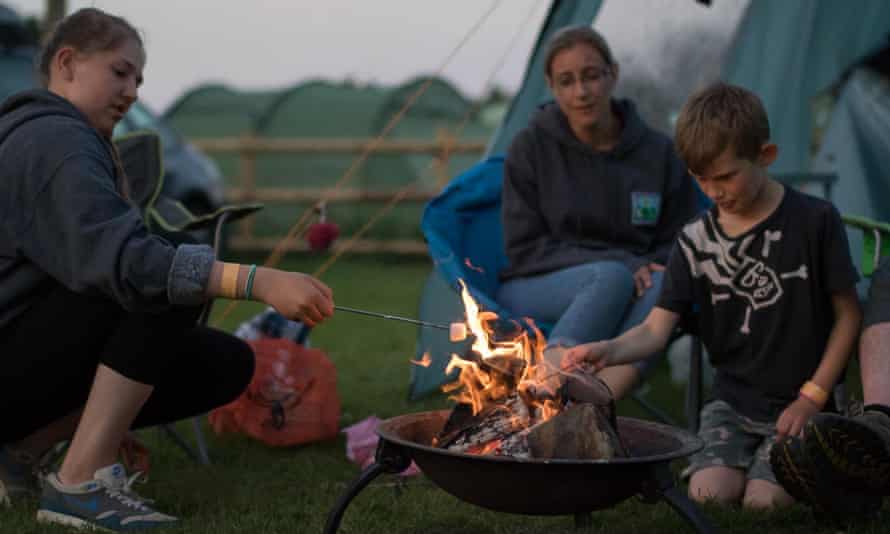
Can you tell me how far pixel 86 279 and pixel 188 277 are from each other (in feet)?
0.71

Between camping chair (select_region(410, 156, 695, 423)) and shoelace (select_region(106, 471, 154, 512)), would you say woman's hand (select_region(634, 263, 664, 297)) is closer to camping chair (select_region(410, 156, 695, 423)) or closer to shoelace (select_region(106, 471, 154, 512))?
camping chair (select_region(410, 156, 695, 423))

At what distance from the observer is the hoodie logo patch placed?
11.9 feet

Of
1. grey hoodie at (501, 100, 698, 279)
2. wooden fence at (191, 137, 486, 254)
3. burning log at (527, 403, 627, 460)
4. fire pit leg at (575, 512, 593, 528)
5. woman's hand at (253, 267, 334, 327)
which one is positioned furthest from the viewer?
wooden fence at (191, 137, 486, 254)

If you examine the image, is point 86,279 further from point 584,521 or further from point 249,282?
point 584,521

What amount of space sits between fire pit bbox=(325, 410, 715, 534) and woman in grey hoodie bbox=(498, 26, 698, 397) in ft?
4.42

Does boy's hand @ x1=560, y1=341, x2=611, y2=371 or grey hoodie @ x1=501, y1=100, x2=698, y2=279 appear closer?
boy's hand @ x1=560, y1=341, x2=611, y2=371

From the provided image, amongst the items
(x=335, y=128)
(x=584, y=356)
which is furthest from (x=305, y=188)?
(x=584, y=356)

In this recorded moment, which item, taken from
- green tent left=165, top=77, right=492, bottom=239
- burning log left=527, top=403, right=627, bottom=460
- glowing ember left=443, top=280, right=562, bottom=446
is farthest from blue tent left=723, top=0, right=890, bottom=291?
green tent left=165, top=77, right=492, bottom=239

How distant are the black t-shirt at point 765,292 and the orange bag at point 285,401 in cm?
134

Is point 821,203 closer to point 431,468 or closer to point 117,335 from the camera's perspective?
point 431,468

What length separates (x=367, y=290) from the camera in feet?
27.8

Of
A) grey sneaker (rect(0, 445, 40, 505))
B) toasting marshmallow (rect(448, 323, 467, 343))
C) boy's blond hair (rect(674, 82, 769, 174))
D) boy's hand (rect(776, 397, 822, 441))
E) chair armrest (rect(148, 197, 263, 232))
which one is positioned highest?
boy's blond hair (rect(674, 82, 769, 174))

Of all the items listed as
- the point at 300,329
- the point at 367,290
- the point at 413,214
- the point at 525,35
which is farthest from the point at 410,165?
the point at 300,329

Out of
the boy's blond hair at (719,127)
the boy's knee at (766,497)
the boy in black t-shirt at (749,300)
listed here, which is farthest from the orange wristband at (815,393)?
the boy's blond hair at (719,127)
